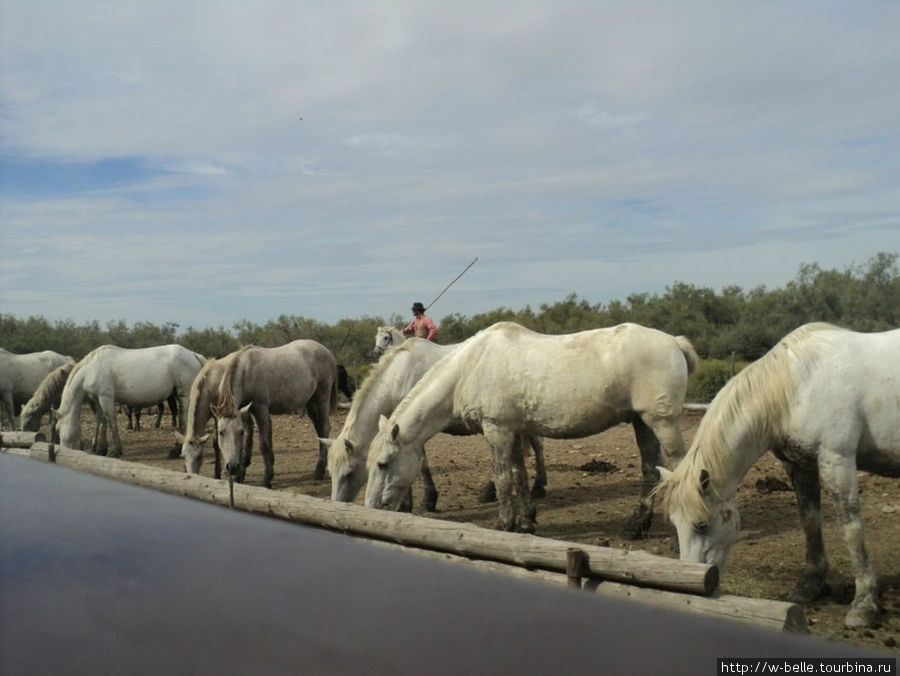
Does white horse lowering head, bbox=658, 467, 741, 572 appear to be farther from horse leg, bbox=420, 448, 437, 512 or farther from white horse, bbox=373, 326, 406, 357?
white horse, bbox=373, 326, 406, 357

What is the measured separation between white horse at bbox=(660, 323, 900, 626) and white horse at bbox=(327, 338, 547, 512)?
10.5 ft

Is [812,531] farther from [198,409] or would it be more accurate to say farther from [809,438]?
[198,409]

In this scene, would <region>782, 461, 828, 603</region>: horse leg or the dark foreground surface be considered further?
<region>782, 461, 828, 603</region>: horse leg

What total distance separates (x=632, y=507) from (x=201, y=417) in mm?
5855

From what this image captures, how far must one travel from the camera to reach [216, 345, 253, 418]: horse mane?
1009 centimetres

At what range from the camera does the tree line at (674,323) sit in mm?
24109

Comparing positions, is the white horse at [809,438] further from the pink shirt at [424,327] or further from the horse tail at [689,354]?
the pink shirt at [424,327]

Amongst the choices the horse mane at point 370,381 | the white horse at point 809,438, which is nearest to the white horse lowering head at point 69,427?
the horse mane at point 370,381

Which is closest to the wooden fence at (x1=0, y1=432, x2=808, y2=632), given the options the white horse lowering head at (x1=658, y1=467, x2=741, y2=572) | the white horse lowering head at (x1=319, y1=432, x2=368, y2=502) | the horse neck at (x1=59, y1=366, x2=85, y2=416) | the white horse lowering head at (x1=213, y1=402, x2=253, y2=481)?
the white horse lowering head at (x1=658, y1=467, x2=741, y2=572)

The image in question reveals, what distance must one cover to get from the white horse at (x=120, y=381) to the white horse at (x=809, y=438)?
10810mm

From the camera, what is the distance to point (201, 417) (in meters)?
10.9

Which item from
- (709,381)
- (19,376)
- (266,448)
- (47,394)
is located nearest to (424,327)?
(266,448)

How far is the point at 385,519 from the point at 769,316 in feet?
75.3

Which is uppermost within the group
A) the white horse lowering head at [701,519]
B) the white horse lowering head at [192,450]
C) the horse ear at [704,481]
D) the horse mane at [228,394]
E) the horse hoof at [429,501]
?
the horse mane at [228,394]
